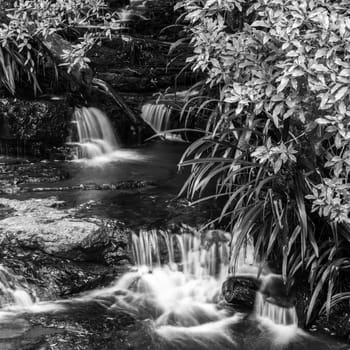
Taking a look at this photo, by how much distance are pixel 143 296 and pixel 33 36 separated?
3906 mm

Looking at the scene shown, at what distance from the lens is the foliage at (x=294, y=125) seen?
3270 mm

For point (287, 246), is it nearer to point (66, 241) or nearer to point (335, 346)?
point (335, 346)

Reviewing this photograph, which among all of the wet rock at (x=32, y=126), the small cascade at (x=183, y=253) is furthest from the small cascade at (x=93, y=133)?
the small cascade at (x=183, y=253)

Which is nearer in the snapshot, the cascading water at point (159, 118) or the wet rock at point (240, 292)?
the wet rock at point (240, 292)

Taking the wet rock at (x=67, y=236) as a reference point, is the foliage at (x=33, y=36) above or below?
above

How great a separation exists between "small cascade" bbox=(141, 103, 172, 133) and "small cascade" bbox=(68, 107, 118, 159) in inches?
38.2

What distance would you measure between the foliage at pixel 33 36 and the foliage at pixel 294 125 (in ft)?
5.46

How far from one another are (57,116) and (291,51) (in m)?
4.41

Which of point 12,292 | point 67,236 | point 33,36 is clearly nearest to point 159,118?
point 33,36

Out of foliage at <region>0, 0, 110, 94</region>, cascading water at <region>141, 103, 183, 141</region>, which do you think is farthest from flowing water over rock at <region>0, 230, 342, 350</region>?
cascading water at <region>141, 103, 183, 141</region>

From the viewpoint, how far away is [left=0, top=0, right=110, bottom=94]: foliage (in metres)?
5.48

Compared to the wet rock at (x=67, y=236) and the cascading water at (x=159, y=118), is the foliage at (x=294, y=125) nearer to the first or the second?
the wet rock at (x=67, y=236)

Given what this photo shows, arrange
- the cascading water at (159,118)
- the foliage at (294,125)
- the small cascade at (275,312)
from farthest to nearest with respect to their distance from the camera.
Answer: the cascading water at (159,118) → the small cascade at (275,312) → the foliage at (294,125)

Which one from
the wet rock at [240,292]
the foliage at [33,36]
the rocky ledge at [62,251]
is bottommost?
the wet rock at [240,292]
